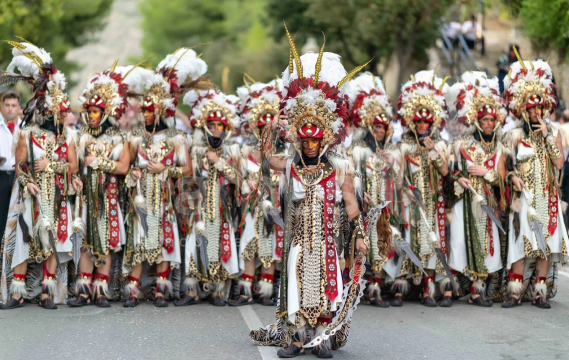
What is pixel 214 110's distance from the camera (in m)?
10.2

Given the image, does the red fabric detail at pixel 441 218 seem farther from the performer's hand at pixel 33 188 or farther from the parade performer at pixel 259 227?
the performer's hand at pixel 33 188

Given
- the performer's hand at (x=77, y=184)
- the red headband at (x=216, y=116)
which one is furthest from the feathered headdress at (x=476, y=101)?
the performer's hand at (x=77, y=184)

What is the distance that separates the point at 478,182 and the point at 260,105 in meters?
2.61

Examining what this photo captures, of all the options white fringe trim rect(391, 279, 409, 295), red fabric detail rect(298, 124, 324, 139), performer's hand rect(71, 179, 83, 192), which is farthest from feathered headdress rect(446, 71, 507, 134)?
performer's hand rect(71, 179, 83, 192)

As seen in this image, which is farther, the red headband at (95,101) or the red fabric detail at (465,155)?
the red fabric detail at (465,155)

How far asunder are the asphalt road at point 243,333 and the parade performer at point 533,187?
1.21 feet

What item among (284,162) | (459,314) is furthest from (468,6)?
(284,162)

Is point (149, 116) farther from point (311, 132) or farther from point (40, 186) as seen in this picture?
point (311, 132)

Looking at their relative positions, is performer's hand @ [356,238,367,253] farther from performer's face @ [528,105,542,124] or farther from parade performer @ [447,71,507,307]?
performer's face @ [528,105,542,124]

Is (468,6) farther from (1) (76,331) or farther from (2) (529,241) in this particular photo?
(1) (76,331)

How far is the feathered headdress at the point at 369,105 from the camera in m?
10.2

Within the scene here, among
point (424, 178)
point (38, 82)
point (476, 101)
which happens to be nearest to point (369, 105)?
point (424, 178)

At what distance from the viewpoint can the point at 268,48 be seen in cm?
4125

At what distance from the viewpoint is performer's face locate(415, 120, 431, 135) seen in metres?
10.1
